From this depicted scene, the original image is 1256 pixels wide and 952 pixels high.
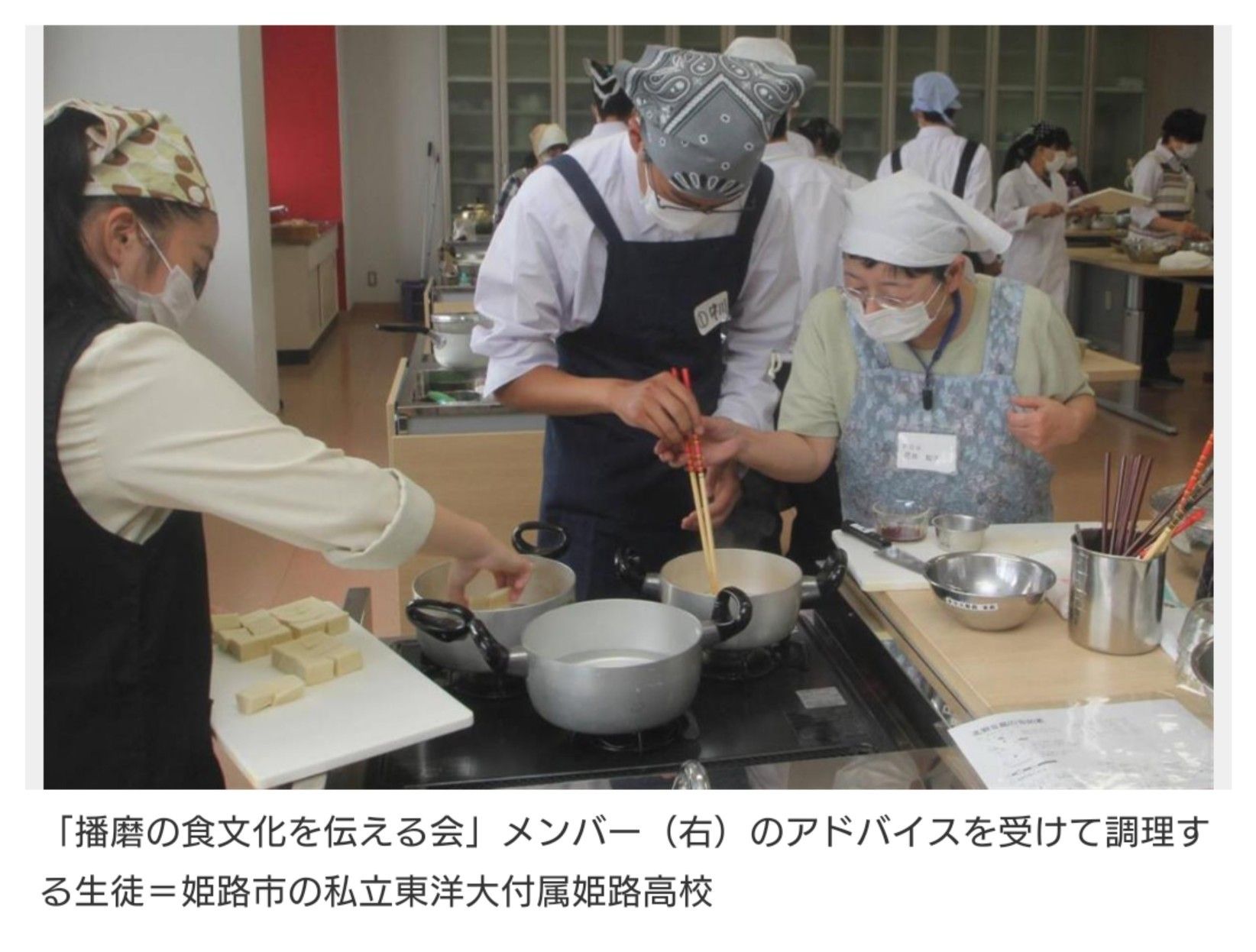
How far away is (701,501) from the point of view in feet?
5.48

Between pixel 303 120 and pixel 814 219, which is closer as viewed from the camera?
pixel 814 219

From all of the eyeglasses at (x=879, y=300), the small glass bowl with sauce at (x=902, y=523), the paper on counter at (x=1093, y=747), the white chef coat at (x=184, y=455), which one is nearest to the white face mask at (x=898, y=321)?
the eyeglasses at (x=879, y=300)

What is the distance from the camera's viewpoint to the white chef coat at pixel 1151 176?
6742 millimetres

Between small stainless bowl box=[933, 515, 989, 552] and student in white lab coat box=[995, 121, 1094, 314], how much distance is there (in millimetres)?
4687

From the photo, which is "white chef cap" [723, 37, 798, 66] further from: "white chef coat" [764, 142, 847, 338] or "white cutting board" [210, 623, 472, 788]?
"white cutting board" [210, 623, 472, 788]

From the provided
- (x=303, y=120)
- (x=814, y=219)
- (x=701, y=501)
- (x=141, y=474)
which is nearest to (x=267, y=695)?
(x=141, y=474)

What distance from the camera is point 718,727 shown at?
130cm

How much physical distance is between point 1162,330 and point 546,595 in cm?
606

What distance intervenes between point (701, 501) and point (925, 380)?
51 cm

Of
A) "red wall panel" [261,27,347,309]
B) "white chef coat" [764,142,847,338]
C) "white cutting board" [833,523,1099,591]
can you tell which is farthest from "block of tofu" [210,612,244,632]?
"red wall panel" [261,27,347,309]

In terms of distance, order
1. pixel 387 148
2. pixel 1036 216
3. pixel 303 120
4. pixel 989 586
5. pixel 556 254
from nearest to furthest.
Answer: pixel 989 586, pixel 556 254, pixel 1036 216, pixel 303 120, pixel 387 148

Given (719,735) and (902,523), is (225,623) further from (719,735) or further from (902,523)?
(902,523)

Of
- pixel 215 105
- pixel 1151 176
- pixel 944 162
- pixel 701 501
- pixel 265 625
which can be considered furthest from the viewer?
pixel 1151 176
